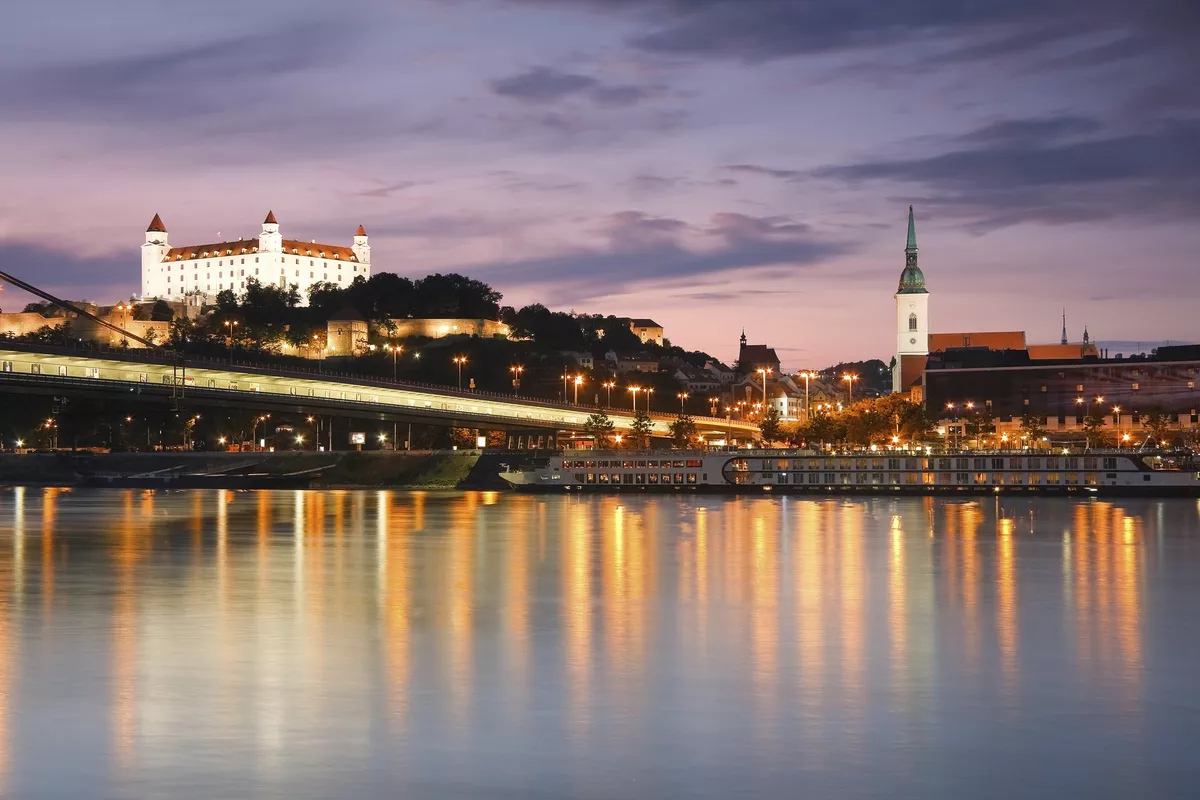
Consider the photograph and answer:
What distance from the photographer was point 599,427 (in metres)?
117

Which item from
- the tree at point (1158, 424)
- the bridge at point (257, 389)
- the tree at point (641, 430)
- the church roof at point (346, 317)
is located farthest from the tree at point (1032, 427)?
the church roof at point (346, 317)

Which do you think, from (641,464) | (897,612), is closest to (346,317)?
(641,464)

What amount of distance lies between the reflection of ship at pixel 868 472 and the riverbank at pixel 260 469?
43.9 feet

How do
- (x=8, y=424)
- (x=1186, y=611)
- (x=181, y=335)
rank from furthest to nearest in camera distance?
(x=181, y=335) < (x=8, y=424) < (x=1186, y=611)

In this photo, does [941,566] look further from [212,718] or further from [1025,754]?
[212,718]

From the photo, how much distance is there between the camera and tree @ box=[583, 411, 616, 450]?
117 m

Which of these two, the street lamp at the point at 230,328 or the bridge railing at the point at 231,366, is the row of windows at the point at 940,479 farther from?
the street lamp at the point at 230,328

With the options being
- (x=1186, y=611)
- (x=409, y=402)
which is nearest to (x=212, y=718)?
(x=1186, y=611)

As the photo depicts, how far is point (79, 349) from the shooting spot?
272 ft

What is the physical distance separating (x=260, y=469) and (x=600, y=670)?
95.6 m

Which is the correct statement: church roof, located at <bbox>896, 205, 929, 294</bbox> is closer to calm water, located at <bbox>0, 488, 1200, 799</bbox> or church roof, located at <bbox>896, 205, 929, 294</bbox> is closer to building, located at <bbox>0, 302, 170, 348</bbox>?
building, located at <bbox>0, 302, 170, 348</bbox>

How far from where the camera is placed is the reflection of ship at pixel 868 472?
75.9m

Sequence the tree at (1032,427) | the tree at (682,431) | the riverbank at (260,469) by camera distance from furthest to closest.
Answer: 1. the tree at (682,431)
2. the tree at (1032,427)
3. the riverbank at (260,469)

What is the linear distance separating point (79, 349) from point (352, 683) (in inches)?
2767
